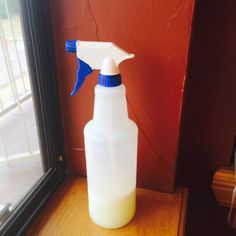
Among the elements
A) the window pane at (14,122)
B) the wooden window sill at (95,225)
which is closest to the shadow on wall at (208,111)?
the wooden window sill at (95,225)

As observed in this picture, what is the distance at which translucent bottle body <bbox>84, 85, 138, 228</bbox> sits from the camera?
47 centimetres

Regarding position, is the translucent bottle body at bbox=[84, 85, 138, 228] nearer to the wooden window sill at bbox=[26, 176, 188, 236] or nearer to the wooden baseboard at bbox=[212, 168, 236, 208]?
the wooden window sill at bbox=[26, 176, 188, 236]

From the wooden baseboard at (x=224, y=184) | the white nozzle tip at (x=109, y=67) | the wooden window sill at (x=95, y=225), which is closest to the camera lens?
the white nozzle tip at (x=109, y=67)

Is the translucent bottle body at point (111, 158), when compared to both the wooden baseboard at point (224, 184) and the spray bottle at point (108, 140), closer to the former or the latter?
the spray bottle at point (108, 140)

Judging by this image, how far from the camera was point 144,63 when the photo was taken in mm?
520

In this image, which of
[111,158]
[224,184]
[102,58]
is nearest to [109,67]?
[102,58]

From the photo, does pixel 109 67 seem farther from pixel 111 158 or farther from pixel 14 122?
pixel 14 122

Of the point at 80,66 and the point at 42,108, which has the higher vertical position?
the point at 80,66

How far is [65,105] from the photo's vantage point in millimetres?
619

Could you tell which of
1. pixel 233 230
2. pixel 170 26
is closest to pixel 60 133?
pixel 170 26

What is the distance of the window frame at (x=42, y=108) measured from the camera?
516 mm

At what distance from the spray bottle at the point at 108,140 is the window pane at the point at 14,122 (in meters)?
0.14

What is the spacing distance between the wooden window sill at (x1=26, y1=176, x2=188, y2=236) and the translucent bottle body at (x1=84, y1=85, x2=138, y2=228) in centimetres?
2

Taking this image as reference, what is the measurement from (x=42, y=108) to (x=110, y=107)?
0.19 metres
